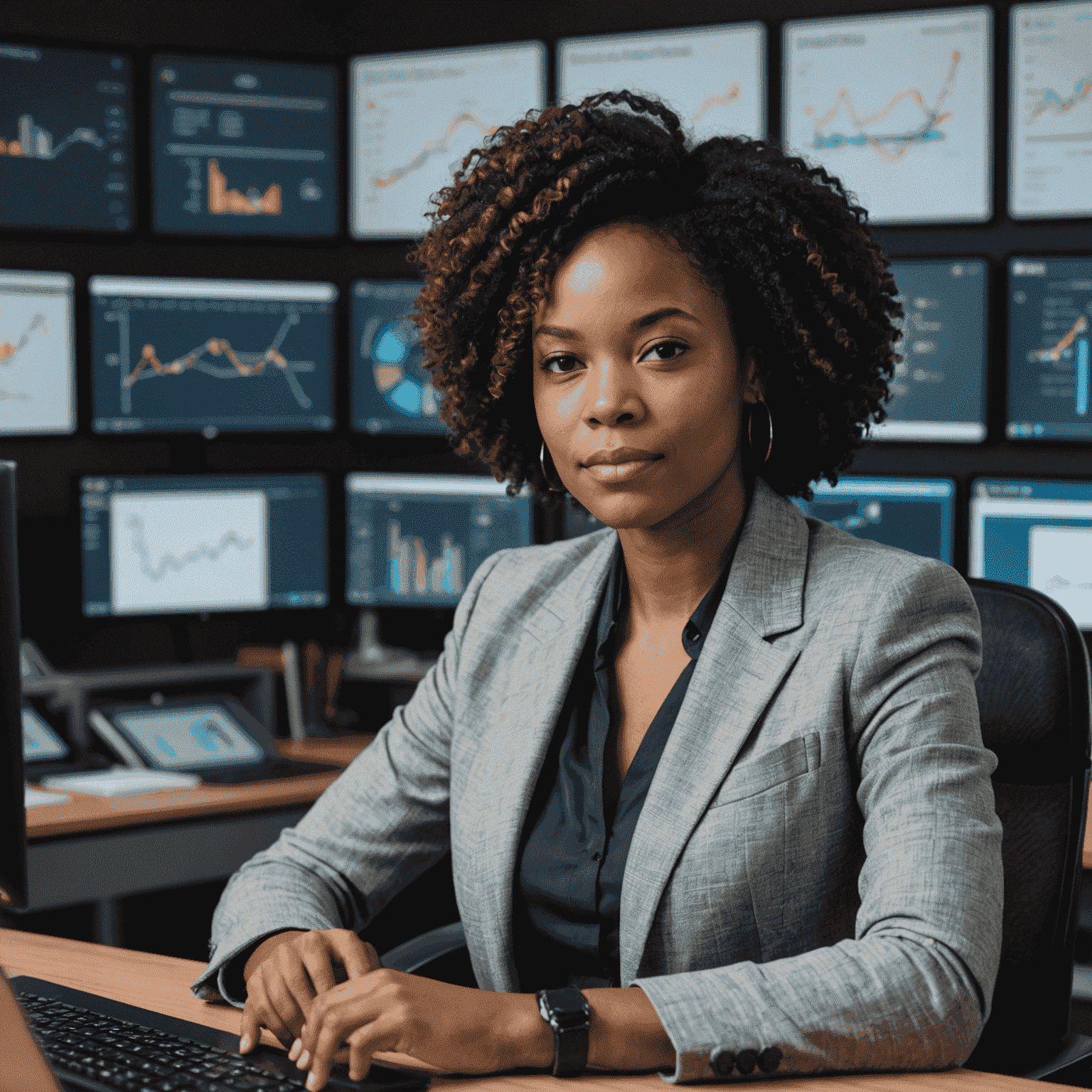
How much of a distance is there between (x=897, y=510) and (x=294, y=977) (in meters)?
1.83

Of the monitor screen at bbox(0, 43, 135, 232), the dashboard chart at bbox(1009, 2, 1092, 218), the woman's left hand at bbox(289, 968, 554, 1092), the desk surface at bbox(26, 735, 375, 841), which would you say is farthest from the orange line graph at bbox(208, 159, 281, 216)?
the woman's left hand at bbox(289, 968, 554, 1092)

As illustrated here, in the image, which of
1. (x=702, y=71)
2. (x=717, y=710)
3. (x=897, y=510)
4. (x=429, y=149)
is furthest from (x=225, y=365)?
(x=717, y=710)

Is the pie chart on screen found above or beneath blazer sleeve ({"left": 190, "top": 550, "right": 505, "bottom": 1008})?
above

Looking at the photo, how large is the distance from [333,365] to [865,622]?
213cm

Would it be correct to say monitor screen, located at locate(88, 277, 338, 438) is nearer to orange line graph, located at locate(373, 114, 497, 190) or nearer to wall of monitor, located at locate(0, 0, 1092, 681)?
wall of monitor, located at locate(0, 0, 1092, 681)

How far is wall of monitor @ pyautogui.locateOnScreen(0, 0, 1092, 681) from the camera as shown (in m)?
2.65

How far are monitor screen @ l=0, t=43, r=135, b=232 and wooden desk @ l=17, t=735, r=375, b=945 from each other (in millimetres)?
1274

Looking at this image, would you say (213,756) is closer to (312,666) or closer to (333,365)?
(312,666)

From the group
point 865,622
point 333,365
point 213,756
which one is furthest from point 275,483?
point 865,622

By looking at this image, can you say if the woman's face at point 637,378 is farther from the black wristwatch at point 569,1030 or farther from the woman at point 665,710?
the black wristwatch at point 569,1030

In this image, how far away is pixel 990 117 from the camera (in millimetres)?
2646

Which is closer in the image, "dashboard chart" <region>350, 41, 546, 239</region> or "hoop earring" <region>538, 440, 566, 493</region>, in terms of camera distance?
"hoop earring" <region>538, 440, 566, 493</region>

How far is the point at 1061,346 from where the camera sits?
2.63m

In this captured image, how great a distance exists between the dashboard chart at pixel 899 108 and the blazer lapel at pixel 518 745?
4.84ft
